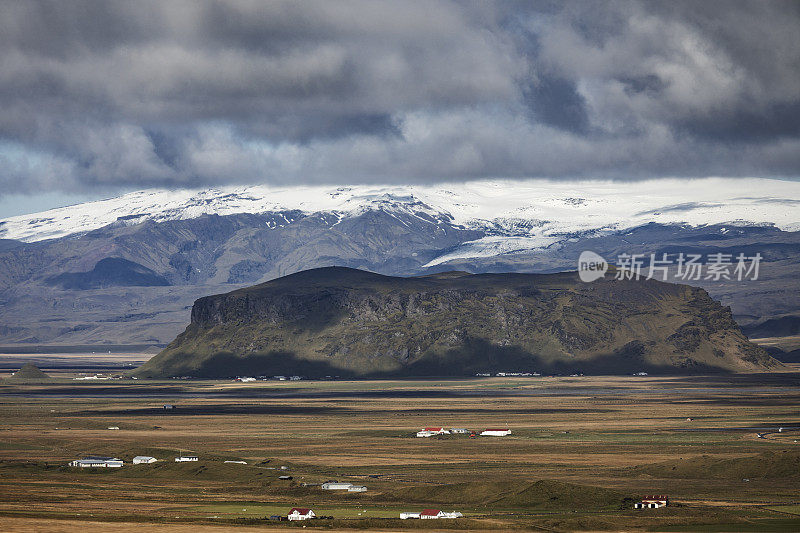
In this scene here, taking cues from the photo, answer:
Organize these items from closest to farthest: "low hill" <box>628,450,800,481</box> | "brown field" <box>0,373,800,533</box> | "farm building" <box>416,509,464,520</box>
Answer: "brown field" <box>0,373,800,533</box>, "farm building" <box>416,509,464,520</box>, "low hill" <box>628,450,800,481</box>

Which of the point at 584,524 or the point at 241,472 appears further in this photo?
the point at 241,472

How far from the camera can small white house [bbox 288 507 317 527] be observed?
11106 centimetres

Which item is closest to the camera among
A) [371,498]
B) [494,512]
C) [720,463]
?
[494,512]

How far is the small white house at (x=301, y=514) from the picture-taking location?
111 m

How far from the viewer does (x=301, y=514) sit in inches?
4427

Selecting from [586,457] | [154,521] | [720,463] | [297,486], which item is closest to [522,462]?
[586,457]

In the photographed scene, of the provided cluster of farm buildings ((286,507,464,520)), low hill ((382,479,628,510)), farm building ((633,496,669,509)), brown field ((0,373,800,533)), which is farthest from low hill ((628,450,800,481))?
cluster of farm buildings ((286,507,464,520))

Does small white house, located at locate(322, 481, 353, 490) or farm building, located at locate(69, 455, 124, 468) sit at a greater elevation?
small white house, located at locate(322, 481, 353, 490)

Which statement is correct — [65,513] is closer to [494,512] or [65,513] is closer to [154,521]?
[154,521]

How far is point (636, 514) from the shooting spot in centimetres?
11506

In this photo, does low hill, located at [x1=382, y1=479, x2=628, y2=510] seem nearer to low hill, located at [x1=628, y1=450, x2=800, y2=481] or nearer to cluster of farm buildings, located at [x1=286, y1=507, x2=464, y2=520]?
cluster of farm buildings, located at [x1=286, y1=507, x2=464, y2=520]

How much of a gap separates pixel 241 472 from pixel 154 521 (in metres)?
40.9

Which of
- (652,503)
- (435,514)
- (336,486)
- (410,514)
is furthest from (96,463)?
(652,503)

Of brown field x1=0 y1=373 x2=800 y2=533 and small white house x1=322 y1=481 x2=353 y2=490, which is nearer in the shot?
brown field x1=0 y1=373 x2=800 y2=533
